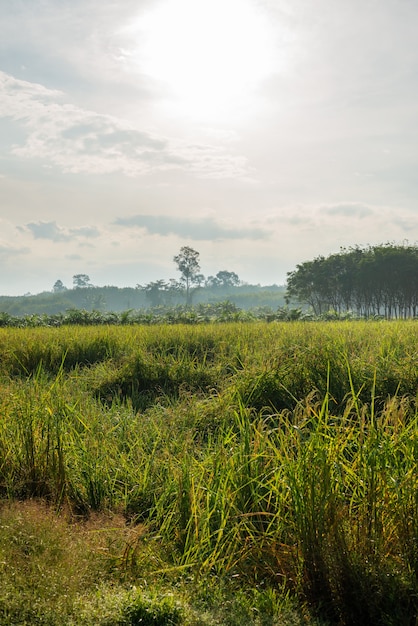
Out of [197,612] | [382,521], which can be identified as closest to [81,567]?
[197,612]

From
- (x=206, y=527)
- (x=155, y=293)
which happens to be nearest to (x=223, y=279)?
(x=155, y=293)

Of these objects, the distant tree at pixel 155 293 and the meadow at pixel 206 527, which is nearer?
the meadow at pixel 206 527

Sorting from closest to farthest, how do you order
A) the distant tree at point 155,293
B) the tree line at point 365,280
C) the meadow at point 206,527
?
the meadow at point 206,527
the tree line at point 365,280
the distant tree at point 155,293

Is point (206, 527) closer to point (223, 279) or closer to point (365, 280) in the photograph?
point (365, 280)

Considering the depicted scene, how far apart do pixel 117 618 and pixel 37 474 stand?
202 cm

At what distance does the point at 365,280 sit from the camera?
33625 mm

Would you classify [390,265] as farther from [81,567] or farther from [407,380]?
[81,567]

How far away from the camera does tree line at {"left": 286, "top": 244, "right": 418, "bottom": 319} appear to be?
32.4m

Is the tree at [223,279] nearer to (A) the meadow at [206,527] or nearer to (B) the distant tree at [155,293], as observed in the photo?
(B) the distant tree at [155,293]

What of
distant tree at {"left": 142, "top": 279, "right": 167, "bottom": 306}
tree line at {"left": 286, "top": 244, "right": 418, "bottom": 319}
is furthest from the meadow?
distant tree at {"left": 142, "top": 279, "right": 167, "bottom": 306}

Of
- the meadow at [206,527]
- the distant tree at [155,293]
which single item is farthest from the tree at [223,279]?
the meadow at [206,527]

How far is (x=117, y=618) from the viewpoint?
2406 millimetres

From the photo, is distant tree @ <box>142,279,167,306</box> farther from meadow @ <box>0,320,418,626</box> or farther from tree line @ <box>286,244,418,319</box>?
meadow @ <box>0,320,418,626</box>

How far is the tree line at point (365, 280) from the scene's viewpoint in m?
32.4
